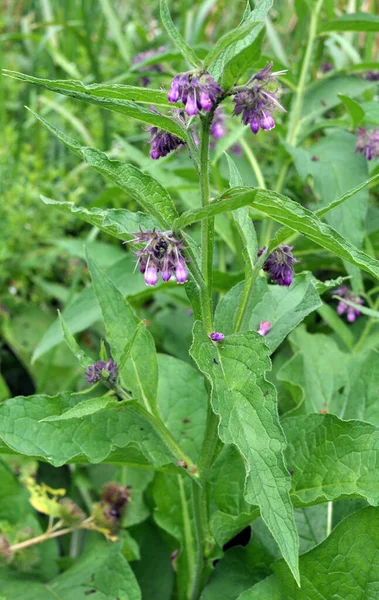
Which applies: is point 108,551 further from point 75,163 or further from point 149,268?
point 75,163

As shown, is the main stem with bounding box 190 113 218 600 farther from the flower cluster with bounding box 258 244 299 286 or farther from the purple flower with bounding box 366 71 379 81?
the purple flower with bounding box 366 71 379 81

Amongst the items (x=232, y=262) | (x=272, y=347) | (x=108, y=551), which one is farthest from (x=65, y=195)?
(x=272, y=347)

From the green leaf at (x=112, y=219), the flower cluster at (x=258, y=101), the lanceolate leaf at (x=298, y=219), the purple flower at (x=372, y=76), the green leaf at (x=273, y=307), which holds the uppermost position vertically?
the flower cluster at (x=258, y=101)

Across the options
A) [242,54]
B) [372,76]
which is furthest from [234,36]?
[372,76]

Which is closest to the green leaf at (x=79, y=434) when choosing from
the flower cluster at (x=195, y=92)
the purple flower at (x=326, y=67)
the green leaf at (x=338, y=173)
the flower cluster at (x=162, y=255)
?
the flower cluster at (x=162, y=255)

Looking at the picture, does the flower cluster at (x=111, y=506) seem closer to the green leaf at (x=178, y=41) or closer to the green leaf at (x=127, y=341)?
the green leaf at (x=127, y=341)

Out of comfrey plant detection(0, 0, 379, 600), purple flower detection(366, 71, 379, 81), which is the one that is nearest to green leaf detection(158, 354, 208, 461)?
comfrey plant detection(0, 0, 379, 600)

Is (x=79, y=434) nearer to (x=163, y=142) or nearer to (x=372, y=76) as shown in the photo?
(x=163, y=142)
